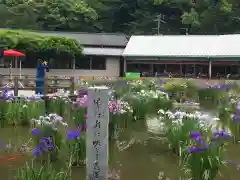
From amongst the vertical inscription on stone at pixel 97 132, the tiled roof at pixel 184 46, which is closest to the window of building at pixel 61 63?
the tiled roof at pixel 184 46

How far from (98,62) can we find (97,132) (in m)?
29.8

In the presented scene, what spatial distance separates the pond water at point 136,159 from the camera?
580 centimetres

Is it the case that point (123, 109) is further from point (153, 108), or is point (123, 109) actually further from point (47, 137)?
point (47, 137)

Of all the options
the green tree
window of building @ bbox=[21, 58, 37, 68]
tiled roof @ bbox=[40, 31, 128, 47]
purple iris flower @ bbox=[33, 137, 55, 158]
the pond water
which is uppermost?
the green tree

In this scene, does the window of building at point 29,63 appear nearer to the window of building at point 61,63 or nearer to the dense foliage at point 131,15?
the window of building at point 61,63

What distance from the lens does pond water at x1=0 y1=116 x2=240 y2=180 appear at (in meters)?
5.80

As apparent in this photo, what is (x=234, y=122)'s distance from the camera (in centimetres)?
756

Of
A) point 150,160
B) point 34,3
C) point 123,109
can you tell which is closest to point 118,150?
point 150,160

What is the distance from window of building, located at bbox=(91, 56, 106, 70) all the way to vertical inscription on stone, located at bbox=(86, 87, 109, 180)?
2950cm

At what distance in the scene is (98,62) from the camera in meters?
33.9

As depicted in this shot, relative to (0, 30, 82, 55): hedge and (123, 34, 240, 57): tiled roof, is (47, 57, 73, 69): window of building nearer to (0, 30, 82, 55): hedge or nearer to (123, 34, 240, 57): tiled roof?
(123, 34, 240, 57): tiled roof

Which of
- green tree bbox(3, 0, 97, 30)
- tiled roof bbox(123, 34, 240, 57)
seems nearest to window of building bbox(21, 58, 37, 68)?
tiled roof bbox(123, 34, 240, 57)

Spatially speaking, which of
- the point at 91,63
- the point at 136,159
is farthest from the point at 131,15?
the point at 136,159

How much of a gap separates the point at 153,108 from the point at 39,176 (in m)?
7.04
